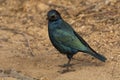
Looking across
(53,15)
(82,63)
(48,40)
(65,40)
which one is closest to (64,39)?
(65,40)

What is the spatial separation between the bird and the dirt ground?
272mm

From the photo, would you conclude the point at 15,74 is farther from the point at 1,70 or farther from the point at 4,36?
the point at 4,36

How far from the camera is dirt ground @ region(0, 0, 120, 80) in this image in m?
8.26

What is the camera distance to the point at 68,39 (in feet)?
27.7

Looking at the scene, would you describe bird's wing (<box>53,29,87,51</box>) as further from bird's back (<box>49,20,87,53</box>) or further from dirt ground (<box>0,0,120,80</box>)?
dirt ground (<box>0,0,120,80</box>)

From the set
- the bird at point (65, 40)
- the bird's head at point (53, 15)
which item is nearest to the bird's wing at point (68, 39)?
the bird at point (65, 40)

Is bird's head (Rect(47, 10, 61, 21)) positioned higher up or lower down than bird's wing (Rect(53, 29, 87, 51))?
higher up

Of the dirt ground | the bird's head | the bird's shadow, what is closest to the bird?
the bird's head

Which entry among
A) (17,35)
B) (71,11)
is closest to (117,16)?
(71,11)

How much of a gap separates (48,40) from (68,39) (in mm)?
1539

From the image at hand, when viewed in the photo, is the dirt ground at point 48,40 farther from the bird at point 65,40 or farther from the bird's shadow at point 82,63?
the bird at point 65,40

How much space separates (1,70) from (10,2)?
12.3 feet

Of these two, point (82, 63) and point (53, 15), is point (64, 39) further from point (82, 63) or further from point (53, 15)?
point (82, 63)

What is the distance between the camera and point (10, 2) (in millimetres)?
11875
